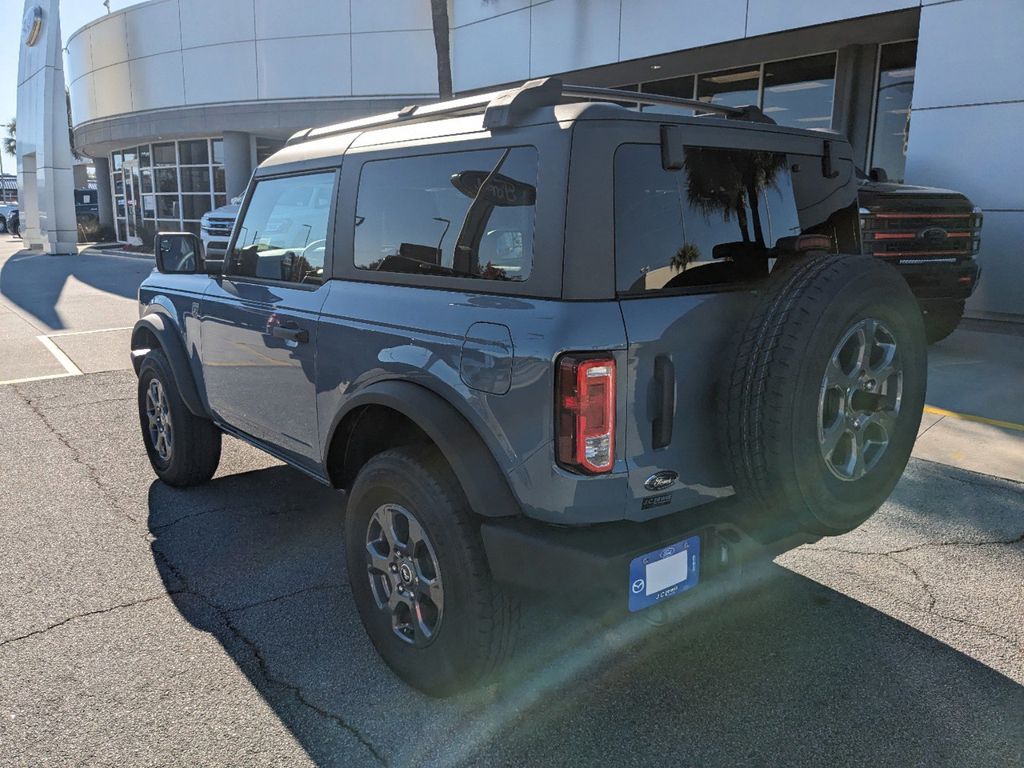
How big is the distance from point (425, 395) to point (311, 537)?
1.88 m

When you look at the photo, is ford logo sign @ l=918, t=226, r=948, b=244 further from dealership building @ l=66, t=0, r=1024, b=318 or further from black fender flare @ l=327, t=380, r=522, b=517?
black fender flare @ l=327, t=380, r=522, b=517

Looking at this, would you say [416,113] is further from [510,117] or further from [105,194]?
[105,194]

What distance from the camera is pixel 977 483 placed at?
4801mm

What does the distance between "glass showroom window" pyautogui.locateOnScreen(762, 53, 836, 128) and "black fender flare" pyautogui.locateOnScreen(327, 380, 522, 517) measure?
13.5m

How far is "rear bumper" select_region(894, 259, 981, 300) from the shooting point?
24.9 ft

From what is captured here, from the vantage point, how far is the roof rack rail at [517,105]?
2.51m

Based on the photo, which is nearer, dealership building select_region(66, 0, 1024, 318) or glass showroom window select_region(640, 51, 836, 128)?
dealership building select_region(66, 0, 1024, 318)

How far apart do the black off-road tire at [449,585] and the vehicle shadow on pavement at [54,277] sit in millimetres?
10207

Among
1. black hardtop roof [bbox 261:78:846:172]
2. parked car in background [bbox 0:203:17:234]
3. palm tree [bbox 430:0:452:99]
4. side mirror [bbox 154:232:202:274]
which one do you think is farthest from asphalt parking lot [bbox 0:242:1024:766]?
parked car in background [bbox 0:203:17:234]

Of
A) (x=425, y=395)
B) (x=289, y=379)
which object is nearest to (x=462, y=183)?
(x=425, y=395)

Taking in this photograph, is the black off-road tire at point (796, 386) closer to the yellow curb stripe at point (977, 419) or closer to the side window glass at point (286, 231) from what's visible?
the side window glass at point (286, 231)

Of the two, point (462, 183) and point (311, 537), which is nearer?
point (462, 183)

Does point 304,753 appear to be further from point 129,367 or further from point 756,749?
point 129,367

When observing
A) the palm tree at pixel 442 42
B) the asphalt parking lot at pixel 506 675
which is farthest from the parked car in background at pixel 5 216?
the asphalt parking lot at pixel 506 675
